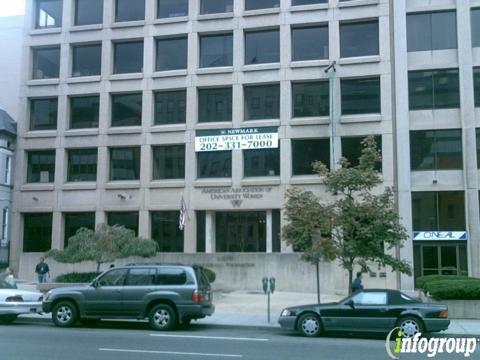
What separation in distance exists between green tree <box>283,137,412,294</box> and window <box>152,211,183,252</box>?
1694 cm

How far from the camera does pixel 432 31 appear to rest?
3356 centimetres

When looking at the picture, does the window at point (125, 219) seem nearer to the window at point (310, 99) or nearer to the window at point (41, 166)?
the window at point (41, 166)

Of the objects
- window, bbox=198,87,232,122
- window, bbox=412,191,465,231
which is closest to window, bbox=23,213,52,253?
window, bbox=198,87,232,122

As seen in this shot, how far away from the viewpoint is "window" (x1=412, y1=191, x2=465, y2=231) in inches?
1264

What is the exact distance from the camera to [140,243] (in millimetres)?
25750

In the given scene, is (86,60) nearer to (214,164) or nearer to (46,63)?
(46,63)

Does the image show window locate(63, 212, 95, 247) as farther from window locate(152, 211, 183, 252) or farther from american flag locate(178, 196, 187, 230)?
american flag locate(178, 196, 187, 230)

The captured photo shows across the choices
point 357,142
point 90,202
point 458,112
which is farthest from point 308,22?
point 90,202

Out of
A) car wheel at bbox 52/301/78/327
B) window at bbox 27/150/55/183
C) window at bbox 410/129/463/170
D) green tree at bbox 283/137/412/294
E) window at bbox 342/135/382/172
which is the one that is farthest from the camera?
window at bbox 27/150/55/183

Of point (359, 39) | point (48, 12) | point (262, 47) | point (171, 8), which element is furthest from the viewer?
point (48, 12)

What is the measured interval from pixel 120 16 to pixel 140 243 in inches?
749

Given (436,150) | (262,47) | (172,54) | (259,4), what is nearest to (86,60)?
(172,54)

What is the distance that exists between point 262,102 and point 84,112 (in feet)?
38.6

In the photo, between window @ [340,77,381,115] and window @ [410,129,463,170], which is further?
window @ [340,77,381,115]
